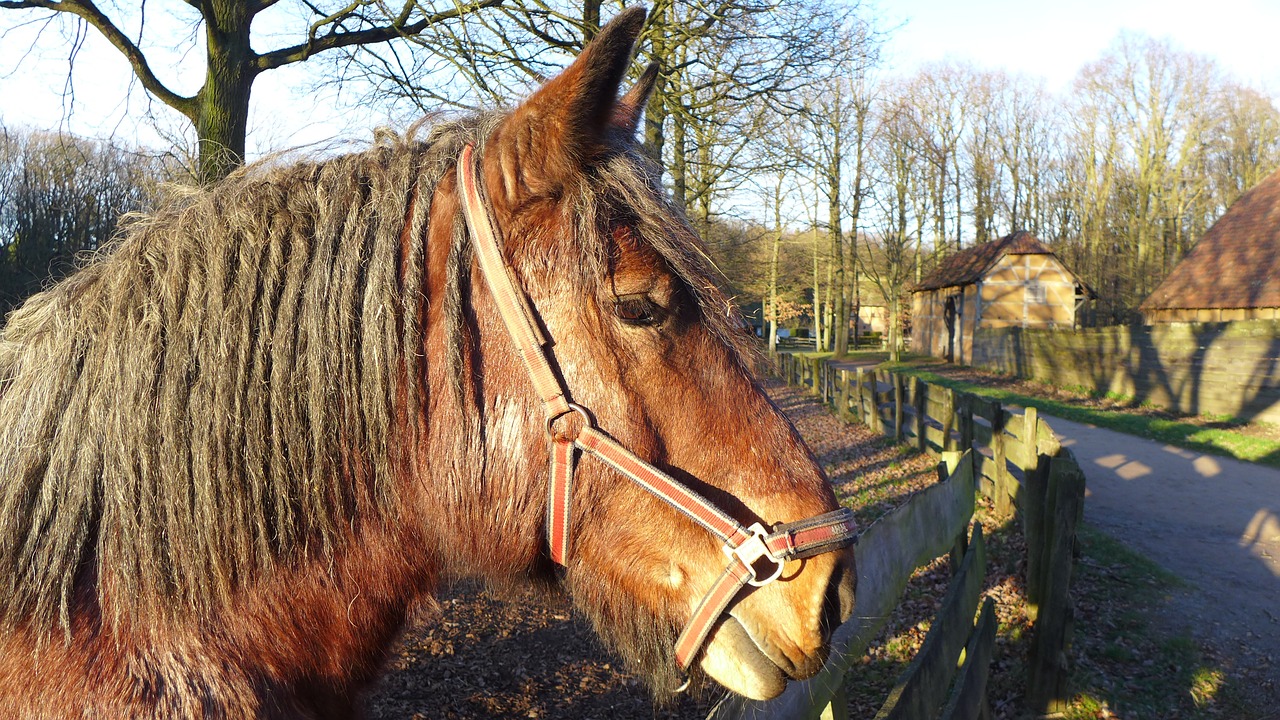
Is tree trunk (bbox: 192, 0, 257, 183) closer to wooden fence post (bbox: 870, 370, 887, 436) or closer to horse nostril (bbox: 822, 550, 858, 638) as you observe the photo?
horse nostril (bbox: 822, 550, 858, 638)

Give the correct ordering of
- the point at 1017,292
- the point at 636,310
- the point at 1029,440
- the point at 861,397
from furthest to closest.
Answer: the point at 1017,292 < the point at 861,397 < the point at 1029,440 < the point at 636,310

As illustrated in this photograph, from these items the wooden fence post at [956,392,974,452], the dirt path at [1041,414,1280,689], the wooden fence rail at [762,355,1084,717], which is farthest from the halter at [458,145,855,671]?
the wooden fence post at [956,392,974,452]

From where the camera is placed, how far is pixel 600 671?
4871mm

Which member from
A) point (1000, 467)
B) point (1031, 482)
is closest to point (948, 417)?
point (1000, 467)

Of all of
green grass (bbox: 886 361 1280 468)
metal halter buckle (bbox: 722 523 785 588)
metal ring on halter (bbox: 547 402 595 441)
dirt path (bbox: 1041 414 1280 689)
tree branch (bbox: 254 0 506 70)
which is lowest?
dirt path (bbox: 1041 414 1280 689)

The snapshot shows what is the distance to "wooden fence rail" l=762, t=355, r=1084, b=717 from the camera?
474 cm

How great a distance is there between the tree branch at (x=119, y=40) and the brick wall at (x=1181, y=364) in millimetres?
18763

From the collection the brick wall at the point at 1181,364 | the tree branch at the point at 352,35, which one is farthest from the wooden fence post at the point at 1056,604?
the brick wall at the point at 1181,364

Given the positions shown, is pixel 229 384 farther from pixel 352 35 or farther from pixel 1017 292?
pixel 1017 292

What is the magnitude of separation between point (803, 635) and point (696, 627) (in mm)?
214

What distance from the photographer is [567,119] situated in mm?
1474

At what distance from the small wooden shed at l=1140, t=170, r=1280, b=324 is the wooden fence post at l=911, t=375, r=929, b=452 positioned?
13012 mm

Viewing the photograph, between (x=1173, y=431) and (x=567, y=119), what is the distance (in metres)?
16.6

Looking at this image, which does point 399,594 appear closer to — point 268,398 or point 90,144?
point 268,398
